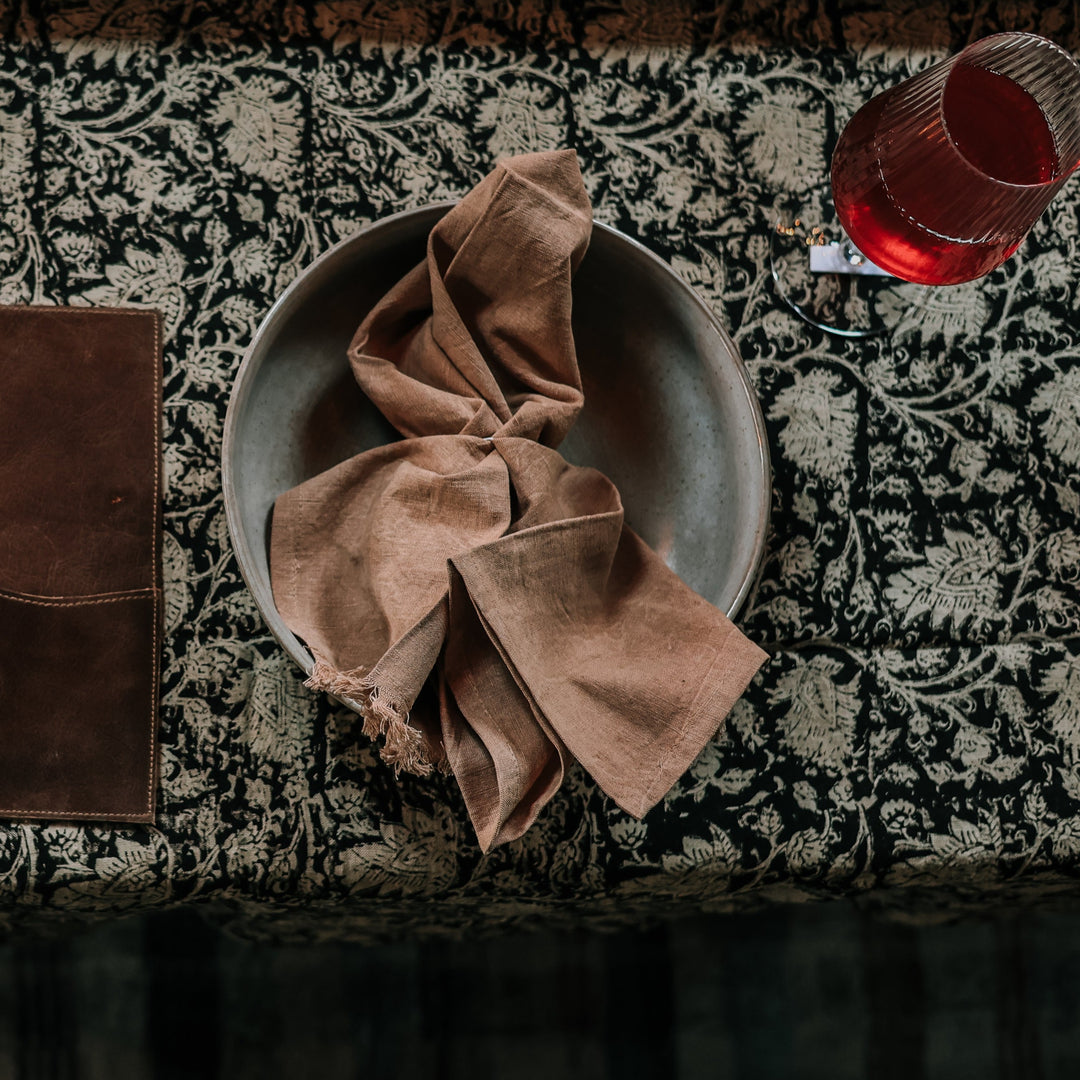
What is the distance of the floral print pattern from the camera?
1.71 feet

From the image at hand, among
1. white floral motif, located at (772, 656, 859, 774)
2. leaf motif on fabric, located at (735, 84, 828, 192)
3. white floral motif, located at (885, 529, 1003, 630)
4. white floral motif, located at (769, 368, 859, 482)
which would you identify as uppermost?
leaf motif on fabric, located at (735, 84, 828, 192)

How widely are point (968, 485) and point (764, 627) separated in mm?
161

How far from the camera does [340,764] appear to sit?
522mm

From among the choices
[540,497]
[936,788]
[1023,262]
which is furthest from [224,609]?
[1023,262]

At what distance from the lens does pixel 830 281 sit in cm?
58

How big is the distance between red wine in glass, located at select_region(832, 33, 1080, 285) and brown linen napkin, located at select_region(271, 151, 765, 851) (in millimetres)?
160

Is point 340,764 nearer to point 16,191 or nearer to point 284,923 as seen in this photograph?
point 284,923

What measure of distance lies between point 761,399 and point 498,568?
241 mm

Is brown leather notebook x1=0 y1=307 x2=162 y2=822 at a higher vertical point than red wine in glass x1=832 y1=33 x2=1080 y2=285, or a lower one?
lower

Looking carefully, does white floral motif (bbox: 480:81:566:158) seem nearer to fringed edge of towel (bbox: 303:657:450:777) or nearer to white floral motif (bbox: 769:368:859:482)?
white floral motif (bbox: 769:368:859:482)

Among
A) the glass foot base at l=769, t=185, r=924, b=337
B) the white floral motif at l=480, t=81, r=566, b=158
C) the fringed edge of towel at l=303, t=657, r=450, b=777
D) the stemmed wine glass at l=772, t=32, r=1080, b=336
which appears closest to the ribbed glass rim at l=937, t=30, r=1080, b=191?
the stemmed wine glass at l=772, t=32, r=1080, b=336

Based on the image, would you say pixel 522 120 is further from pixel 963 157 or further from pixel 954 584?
pixel 954 584

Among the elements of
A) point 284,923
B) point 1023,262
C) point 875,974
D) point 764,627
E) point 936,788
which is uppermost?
point 1023,262

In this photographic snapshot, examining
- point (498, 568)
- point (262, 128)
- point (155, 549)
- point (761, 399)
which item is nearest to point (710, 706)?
point (498, 568)
